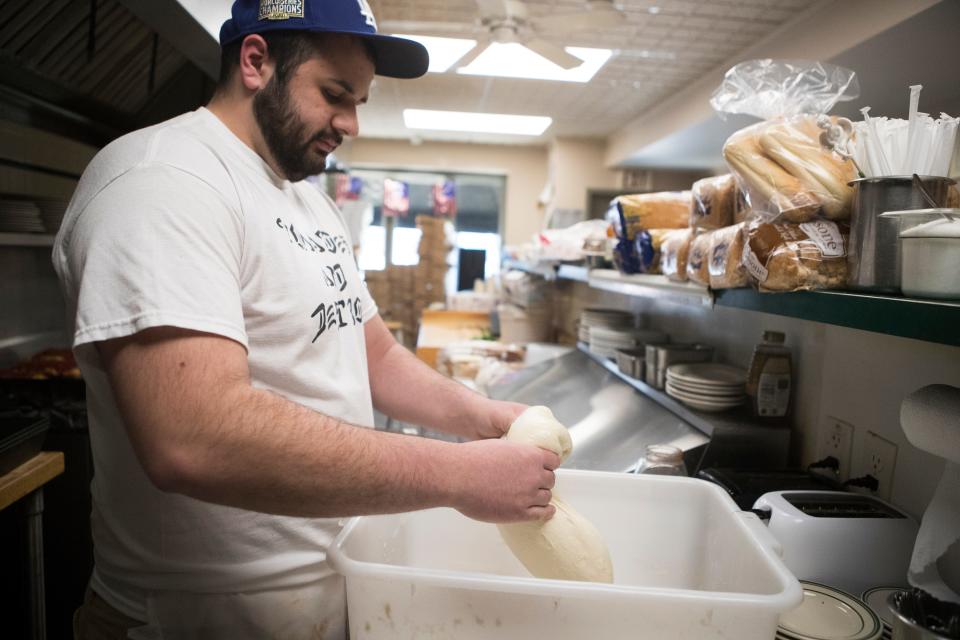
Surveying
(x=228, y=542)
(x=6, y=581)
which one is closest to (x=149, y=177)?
(x=228, y=542)

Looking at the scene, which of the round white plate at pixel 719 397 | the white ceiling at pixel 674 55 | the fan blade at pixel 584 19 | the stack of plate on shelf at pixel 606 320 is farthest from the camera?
the stack of plate on shelf at pixel 606 320

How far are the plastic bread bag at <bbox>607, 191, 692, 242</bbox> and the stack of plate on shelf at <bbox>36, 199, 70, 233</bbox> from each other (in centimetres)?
268

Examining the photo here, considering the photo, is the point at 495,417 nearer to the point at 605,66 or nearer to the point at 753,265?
the point at 753,265

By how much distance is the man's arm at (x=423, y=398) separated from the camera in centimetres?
131

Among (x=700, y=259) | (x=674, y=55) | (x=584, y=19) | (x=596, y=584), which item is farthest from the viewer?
(x=674, y=55)

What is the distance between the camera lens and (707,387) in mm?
1922

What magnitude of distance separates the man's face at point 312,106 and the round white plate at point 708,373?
1323 mm

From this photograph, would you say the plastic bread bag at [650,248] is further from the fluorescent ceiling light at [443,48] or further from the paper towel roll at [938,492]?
the fluorescent ceiling light at [443,48]

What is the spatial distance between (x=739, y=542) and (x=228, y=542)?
835 millimetres

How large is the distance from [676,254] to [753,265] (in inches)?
25.4

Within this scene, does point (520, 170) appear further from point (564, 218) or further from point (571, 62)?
point (571, 62)

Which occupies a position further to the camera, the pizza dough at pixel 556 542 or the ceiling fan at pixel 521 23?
the ceiling fan at pixel 521 23

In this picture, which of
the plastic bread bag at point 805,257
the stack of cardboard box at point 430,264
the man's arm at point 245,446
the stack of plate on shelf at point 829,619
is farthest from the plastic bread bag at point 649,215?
the stack of cardboard box at point 430,264

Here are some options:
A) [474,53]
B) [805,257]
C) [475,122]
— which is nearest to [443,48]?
[474,53]
